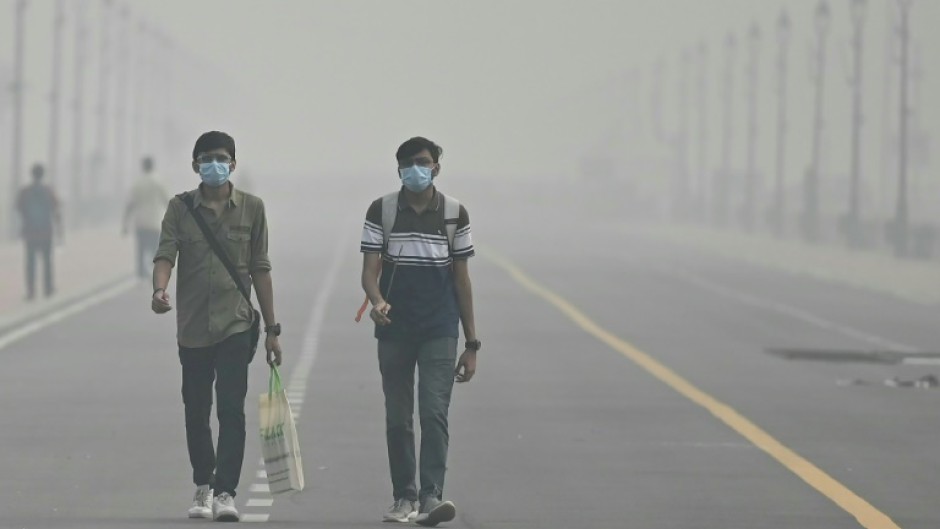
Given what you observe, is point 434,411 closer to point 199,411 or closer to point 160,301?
point 199,411

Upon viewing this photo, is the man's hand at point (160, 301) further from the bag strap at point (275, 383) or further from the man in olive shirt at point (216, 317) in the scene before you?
the bag strap at point (275, 383)

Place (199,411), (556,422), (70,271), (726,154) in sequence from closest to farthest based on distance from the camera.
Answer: (199,411) → (556,422) → (70,271) → (726,154)

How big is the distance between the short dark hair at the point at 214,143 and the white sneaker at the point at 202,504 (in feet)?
5.19

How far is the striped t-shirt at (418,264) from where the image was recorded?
1288cm

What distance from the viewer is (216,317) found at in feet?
42.5

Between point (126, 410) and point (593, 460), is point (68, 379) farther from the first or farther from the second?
point (593, 460)

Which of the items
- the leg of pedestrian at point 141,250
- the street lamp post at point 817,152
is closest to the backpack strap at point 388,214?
the leg of pedestrian at point 141,250

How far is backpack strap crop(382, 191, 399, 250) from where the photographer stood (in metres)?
12.9

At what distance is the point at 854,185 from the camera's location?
6600 cm

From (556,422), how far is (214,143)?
21.8ft

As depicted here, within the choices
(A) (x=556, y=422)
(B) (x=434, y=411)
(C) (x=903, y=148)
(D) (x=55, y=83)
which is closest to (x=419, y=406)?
(B) (x=434, y=411)

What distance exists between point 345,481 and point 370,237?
8.27 feet

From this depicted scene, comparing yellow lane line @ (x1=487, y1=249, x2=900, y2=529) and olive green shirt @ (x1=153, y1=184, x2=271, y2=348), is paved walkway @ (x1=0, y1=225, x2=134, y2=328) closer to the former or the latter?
yellow lane line @ (x1=487, y1=249, x2=900, y2=529)

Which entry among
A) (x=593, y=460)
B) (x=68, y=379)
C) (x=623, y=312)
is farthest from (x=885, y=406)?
(x=623, y=312)
